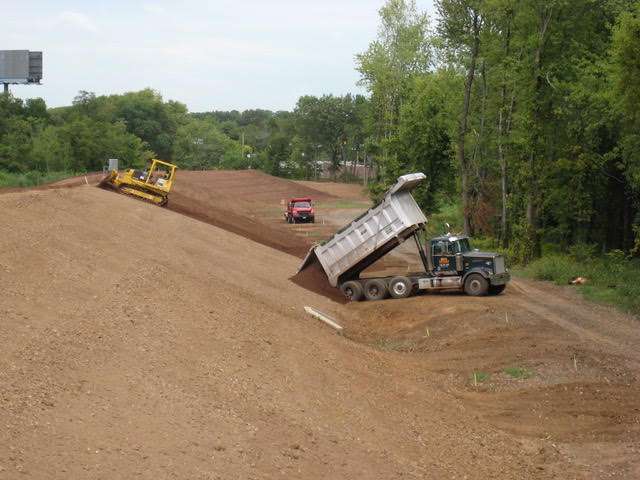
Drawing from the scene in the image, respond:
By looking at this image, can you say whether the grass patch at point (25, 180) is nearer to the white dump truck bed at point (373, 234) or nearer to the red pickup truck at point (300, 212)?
the red pickup truck at point (300, 212)

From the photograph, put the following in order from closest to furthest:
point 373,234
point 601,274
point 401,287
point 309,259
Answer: point 373,234
point 401,287
point 309,259
point 601,274

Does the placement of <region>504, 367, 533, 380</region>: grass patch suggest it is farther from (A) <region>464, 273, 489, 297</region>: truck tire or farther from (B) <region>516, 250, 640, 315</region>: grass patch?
(B) <region>516, 250, 640, 315</region>: grass patch

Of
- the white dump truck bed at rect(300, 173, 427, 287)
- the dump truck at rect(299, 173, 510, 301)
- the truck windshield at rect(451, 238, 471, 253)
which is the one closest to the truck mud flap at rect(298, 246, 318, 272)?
the white dump truck bed at rect(300, 173, 427, 287)

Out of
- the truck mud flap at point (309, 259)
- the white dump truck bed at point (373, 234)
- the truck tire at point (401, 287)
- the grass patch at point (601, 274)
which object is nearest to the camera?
the white dump truck bed at point (373, 234)

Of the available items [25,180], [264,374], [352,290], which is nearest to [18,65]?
[25,180]

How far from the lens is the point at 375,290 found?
3028 cm

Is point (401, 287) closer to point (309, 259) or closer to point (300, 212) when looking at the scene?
point (309, 259)

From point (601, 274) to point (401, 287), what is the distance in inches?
386

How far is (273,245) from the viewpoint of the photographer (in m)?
41.2

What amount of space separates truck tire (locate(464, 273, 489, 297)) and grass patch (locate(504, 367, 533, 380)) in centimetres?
857

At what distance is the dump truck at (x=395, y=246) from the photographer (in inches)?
1139

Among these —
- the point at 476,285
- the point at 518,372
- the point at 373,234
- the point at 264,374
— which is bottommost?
the point at 518,372

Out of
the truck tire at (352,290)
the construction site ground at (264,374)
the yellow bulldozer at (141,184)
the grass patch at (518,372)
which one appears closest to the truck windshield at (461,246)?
the construction site ground at (264,374)

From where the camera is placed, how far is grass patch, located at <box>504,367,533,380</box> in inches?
788
